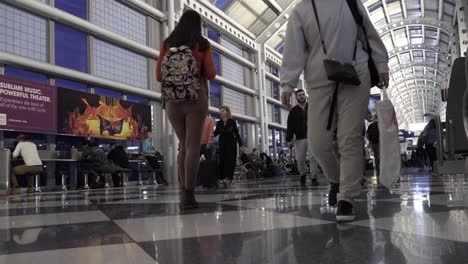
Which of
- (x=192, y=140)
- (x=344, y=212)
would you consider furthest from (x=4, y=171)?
(x=344, y=212)

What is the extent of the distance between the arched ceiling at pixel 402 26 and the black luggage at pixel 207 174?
1152cm

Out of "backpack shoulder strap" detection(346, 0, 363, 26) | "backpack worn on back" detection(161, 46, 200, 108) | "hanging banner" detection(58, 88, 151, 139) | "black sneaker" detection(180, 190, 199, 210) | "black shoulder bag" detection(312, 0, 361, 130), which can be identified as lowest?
A: "black sneaker" detection(180, 190, 199, 210)

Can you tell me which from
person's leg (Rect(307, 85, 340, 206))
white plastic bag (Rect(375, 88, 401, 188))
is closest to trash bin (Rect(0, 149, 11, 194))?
person's leg (Rect(307, 85, 340, 206))

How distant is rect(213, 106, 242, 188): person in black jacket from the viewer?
694 centimetres

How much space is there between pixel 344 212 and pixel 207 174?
15.1 feet

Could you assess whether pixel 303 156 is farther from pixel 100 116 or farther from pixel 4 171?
pixel 100 116

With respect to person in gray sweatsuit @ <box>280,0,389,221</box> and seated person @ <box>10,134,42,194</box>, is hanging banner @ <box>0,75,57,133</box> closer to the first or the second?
seated person @ <box>10,134,42,194</box>

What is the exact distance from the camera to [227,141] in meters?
7.00

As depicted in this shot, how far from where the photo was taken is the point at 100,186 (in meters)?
9.62

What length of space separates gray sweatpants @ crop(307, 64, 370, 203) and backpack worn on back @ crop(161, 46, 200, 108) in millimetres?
1007

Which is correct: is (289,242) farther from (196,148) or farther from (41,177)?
(41,177)

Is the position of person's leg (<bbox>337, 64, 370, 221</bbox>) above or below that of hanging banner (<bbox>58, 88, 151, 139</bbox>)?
below

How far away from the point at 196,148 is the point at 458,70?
6.75 ft

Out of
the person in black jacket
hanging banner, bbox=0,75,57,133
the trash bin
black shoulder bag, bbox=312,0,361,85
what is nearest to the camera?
black shoulder bag, bbox=312,0,361,85
